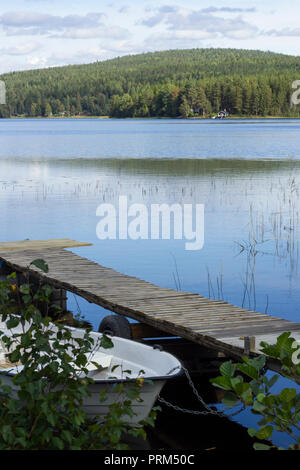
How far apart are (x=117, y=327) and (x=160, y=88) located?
473 feet

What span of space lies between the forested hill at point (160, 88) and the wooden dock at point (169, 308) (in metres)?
132

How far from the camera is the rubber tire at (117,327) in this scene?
8.35 metres

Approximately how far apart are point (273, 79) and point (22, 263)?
138 meters

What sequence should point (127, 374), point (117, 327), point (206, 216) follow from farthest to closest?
point (206, 216), point (117, 327), point (127, 374)

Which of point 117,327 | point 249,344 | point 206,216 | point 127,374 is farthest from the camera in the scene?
point 206,216

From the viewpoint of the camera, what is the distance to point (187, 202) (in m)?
23.9

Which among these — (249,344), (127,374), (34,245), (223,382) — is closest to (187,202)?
(34,245)

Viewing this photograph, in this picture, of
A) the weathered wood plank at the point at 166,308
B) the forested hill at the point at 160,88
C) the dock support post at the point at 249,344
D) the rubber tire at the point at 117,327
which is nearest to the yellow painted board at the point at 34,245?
the weathered wood plank at the point at 166,308

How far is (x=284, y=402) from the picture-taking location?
11.6 ft

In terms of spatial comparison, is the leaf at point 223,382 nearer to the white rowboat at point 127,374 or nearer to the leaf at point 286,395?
the leaf at point 286,395

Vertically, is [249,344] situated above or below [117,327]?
above

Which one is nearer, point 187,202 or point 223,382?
point 223,382

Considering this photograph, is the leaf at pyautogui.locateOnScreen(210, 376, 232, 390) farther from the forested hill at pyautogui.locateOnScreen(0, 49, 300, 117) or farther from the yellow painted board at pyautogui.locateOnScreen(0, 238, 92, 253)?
the forested hill at pyautogui.locateOnScreen(0, 49, 300, 117)

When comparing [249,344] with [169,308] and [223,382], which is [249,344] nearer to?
[169,308]
